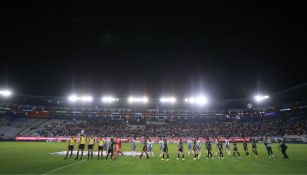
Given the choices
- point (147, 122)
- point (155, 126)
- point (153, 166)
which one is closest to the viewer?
point (153, 166)

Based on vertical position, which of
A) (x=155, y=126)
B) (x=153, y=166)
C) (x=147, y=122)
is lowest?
(x=153, y=166)

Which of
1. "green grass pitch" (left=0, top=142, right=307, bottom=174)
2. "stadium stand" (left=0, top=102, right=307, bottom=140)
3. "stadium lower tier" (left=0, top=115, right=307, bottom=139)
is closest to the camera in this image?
"green grass pitch" (left=0, top=142, right=307, bottom=174)

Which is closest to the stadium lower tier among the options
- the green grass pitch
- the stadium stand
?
the stadium stand

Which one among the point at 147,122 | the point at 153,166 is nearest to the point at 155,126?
the point at 147,122

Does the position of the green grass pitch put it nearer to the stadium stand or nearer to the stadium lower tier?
the stadium stand

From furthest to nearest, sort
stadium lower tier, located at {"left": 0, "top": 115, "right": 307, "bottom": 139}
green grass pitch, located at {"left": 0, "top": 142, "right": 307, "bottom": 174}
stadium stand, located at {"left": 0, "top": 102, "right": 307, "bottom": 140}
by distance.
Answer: stadium stand, located at {"left": 0, "top": 102, "right": 307, "bottom": 140} → stadium lower tier, located at {"left": 0, "top": 115, "right": 307, "bottom": 139} → green grass pitch, located at {"left": 0, "top": 142, "right": 307, "bottom": 174}

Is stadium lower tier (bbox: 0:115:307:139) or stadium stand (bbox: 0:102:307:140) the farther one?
stadium stand (bbox: 0:102:307:140)

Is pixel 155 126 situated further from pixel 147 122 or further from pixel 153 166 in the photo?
pixel 153 166

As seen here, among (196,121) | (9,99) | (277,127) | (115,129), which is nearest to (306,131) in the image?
(277,127)

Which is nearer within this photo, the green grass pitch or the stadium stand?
the green grass pitch

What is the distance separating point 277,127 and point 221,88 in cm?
1975

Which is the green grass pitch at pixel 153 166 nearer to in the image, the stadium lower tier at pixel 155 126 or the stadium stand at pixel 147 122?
the stadium stand at pixel 147 122

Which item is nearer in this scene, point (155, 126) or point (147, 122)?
point (155, 126)

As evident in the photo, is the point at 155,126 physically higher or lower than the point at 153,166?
higher
